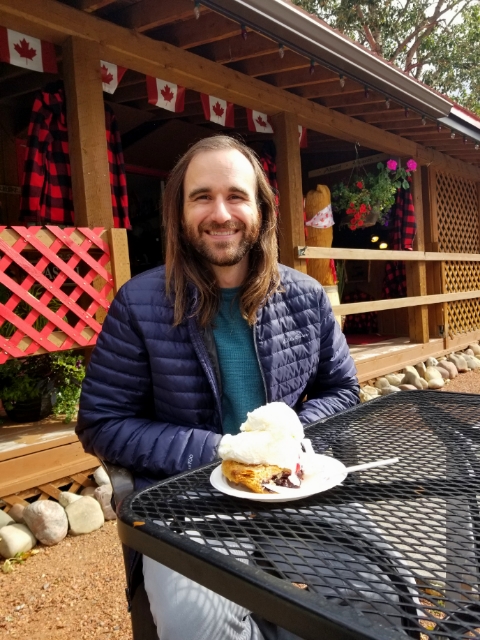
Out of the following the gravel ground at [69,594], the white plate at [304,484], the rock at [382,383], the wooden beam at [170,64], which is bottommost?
the gravel ground at [69,594]

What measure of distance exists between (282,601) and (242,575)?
0.25 feet

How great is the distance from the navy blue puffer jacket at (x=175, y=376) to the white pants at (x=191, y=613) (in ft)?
0.99

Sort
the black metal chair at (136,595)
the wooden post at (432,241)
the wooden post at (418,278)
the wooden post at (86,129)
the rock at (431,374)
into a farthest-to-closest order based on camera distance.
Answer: the wooden post at (432,241) < the wooden post at (418,278) < the rock at (431,374) < the wooden post at (86,129) < the black metal chair at (136,595)

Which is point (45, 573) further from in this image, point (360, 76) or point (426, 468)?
point (360, 76)

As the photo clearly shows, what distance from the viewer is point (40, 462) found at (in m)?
3.05

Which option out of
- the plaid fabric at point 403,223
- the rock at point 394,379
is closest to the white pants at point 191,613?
the rock at point 394,379

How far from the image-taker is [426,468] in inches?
46.4

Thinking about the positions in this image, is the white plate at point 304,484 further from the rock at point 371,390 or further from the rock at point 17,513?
the rock at point 371,390

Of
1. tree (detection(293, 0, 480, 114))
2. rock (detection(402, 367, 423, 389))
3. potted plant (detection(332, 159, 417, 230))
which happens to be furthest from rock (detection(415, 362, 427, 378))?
tree (detection(293, 0, 480, 114))

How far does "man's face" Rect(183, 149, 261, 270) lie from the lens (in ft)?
5.98

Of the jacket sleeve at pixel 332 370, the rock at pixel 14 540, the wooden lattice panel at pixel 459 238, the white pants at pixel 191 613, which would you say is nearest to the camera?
the white pants at pixel 191 613

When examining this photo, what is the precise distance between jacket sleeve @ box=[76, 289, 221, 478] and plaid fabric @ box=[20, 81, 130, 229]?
2.62m

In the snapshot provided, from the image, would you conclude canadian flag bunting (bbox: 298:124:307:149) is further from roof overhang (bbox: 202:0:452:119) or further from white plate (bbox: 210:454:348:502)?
white plate (bbox: 210:454:348:502)

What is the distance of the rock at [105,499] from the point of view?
3072 mm
